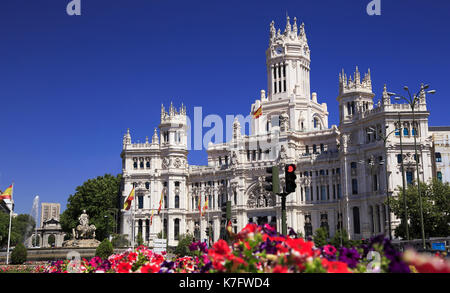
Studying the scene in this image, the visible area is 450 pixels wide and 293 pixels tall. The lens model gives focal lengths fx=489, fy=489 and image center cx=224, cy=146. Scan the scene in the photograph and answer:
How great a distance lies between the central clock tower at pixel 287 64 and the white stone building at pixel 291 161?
22cm

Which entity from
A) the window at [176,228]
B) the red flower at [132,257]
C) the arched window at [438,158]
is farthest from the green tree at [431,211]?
the window at [176,228]

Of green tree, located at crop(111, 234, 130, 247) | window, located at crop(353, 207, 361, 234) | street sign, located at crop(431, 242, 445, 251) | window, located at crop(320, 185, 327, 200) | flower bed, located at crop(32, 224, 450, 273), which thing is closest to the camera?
flower bed, located at crop(32, 224, 450, 273)

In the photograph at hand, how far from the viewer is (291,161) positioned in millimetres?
89250

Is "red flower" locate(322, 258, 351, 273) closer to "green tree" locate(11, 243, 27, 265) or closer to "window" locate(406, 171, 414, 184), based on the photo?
"green tree" locate(11, 243, 27, 265)

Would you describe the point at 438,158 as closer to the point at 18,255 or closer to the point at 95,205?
the point at 18,255

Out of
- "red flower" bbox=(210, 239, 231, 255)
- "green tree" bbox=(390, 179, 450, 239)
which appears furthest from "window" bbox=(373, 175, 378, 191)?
"red flower" bbox=(210, 239, 231, 255)

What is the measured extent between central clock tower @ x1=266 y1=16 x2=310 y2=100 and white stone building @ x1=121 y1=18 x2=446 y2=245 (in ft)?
0.71

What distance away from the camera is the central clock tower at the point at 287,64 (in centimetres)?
10506

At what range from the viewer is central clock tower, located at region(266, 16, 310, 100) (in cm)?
10506

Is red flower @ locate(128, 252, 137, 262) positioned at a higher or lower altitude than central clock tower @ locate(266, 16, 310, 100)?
lower

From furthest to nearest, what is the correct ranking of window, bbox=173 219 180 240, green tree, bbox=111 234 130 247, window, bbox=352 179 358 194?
window, bbox=173 219 180 240, green tree, bbox=111 234 130 247, window, bbox=352 179 358 194

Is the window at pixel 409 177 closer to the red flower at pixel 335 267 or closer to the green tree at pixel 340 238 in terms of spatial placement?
the green tree at pixel 340 238

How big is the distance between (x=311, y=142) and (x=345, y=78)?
48.8 ft

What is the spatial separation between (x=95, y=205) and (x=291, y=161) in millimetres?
40562
